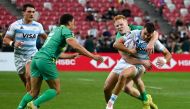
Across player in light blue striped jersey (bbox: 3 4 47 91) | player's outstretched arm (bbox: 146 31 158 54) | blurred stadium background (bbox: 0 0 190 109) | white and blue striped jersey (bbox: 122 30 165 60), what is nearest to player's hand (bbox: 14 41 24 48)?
player in light blue striped jersey (bbox: 3 4 47 91)

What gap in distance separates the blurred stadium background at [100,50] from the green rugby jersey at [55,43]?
3.22 m

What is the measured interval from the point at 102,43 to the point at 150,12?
8.49 meters

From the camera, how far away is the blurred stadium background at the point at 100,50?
19141 millimetres

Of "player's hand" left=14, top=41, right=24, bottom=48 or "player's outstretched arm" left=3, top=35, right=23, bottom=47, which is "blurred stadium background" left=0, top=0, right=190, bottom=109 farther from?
"player's hand" left=14, top=41, right=24, bottom=48

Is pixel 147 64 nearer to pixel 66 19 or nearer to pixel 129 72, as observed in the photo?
pixel 129 72

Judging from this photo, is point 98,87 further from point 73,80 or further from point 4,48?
point 4,48

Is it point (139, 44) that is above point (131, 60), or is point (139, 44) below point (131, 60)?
above

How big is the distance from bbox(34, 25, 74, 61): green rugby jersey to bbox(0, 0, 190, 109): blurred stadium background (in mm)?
3221

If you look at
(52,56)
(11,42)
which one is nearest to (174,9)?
(11,42)

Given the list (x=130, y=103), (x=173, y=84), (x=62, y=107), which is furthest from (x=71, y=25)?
(x=173, y=84)

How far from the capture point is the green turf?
17375 millimetres

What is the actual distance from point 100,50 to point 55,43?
2333cm

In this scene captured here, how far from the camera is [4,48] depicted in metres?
34.7

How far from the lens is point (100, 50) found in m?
36.8
